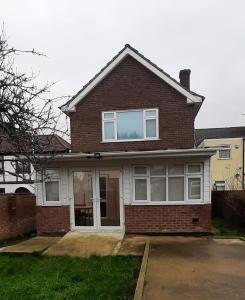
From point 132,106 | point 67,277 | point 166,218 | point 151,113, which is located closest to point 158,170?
point 166,218

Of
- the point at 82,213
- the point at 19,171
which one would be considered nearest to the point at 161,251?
the point at 82,213

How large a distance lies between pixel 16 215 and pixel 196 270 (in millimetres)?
7541

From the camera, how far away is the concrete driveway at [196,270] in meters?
5.43

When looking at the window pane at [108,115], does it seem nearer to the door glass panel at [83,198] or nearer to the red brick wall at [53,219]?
the door glass panel at [83,198]

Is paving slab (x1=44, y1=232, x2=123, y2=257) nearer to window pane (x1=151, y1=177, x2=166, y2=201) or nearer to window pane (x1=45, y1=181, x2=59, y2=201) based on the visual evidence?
window pane (x1=45, y1=181, x2=59, y2=201)

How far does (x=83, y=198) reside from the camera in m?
11.4

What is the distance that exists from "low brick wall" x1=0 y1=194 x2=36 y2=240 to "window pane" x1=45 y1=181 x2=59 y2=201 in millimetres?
1263

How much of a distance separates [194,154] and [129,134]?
128 inches

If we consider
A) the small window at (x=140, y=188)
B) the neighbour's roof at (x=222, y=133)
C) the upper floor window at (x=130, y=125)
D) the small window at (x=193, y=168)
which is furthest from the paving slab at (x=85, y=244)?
the neighbour's roof at (x=222, y=133)

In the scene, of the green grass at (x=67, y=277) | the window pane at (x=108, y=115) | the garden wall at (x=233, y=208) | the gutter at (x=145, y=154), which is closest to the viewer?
the green grass at (x=67, y=277)

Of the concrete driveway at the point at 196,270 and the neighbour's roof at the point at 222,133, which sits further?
the neighbour's roof at the point at 222,133

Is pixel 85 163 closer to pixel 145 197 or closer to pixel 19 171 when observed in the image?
pixel 145 197

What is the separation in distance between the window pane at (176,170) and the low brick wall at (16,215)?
6005 millimetres

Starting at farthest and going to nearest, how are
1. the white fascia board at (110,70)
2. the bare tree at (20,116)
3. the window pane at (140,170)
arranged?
the white fascia board at (110,70)
the window pane at (140,170)
the bare tree at (20,116)
